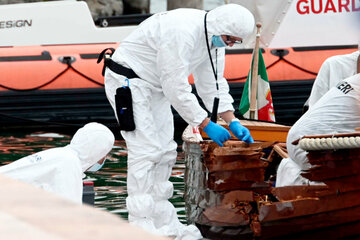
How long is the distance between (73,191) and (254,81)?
13.2ft

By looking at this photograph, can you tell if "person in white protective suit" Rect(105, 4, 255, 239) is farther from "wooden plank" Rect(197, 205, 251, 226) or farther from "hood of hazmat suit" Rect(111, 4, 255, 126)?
"wooden plank" Rect(197, 205, 251, 226)

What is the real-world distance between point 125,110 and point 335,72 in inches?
73.4

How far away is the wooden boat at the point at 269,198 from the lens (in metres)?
4.66

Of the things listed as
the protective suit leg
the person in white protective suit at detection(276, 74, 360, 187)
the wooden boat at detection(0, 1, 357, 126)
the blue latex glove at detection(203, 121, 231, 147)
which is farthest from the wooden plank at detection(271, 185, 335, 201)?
the wooden boat at detection(0, 1, 357, 126)

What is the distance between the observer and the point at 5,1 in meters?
16.9

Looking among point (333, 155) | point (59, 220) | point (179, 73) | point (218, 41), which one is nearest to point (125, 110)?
point (179, 73)

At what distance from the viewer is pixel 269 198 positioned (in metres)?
5.04

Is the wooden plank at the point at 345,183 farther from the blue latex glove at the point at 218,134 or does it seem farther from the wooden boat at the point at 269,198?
the blue latex glove at the point at 218,134

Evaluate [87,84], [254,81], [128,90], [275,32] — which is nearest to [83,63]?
[87,84]

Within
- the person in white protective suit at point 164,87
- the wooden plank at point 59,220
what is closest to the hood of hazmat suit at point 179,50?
the person in white protective suit at point 164,87

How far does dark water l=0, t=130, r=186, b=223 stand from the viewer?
6.74 meters

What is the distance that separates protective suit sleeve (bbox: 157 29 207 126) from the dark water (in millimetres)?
1206

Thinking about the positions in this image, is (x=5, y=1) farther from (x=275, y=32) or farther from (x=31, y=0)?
(x=275, y=32)

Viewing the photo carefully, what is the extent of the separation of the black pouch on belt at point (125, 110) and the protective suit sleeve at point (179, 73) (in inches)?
9.0
